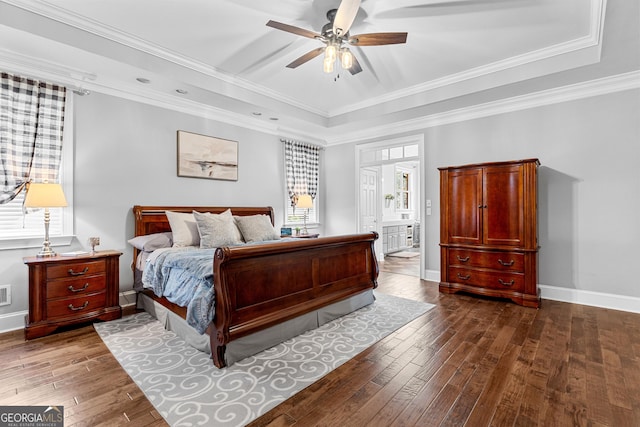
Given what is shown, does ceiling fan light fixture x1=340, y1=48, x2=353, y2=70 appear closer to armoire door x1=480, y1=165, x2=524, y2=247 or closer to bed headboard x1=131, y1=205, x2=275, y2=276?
armoire door x1=480, y1=165, x2=524, y2=247

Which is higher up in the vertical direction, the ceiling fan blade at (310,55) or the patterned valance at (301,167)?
the ceiling fan blade at (310,55)

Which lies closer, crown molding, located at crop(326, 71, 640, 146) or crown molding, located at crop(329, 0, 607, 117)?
crown molding, located at crop(329, 0, 607, 117)

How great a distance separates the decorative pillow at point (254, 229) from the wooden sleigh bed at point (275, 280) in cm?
105

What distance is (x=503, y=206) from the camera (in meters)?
3.93

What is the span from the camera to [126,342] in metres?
2.77

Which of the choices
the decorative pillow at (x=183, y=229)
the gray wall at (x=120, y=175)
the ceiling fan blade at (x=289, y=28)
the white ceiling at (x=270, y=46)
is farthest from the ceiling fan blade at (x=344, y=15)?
the gray wall at (x=120, y=175)

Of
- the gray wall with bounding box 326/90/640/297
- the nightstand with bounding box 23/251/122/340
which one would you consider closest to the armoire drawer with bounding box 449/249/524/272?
the gray wall with bounding box 326/90/640/297

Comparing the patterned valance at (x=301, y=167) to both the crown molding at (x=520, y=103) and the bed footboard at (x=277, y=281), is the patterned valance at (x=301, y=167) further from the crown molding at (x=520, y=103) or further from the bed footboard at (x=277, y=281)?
the bed footboard at (x=277, y=281)

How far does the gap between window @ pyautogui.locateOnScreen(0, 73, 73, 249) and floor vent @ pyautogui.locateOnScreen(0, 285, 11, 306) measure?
0.40 metres

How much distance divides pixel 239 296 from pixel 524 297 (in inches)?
134

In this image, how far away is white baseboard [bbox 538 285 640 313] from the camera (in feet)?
11.6

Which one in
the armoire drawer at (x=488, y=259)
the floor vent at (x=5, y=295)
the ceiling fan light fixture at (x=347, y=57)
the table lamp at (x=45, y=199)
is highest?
the ceiling fan light fixture at (x=347, y=57)

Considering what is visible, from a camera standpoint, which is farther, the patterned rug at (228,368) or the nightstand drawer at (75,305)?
the nightstand drawer at (75,305)

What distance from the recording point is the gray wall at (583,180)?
359 cm
